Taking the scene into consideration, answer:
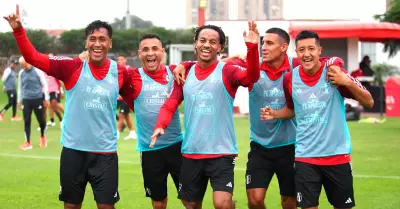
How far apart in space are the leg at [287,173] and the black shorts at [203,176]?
0.79m

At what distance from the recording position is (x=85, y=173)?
7.96 m

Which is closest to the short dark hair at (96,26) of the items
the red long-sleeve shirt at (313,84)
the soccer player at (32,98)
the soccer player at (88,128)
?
the soccer player at (88,128)

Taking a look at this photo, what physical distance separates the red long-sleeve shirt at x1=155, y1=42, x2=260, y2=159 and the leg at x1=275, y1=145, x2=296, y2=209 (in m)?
0.96

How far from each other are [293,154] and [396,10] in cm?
2003

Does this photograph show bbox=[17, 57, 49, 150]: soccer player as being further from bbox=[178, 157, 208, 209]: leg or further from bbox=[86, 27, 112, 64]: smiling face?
bbox=[178, 157, 208, 209]: leg

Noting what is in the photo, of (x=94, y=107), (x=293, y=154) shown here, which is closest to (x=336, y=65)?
(x=293, y=154)

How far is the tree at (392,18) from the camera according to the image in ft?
88.7

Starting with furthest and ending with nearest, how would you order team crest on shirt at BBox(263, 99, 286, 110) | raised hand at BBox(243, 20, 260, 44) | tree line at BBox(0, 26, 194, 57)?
1. tree line at BBox(0, 26, 194, 57)
2. team crest on shirt at BBox(263, 99, 286, 110)
3. raised hand at BBox(243, 20, 260, 44)

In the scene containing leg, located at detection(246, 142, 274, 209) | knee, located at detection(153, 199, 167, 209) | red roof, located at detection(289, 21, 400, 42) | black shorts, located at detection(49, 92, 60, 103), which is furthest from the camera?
red roof, located at detection(289, 21, 400, 42)

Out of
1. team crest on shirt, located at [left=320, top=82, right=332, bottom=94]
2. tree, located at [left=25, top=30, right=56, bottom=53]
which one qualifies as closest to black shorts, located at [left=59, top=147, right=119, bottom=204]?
team crest on shirt, located at [left=320, top=82, right=332, bottom=94]

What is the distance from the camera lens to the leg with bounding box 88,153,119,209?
7.83m

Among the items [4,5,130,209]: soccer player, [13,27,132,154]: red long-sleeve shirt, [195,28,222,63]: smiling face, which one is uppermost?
[195,28,222,63]: smiling face

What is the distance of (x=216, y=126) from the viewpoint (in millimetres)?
7895

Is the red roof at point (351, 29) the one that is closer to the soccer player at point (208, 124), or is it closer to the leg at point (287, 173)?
the leg at point (287, 173)
